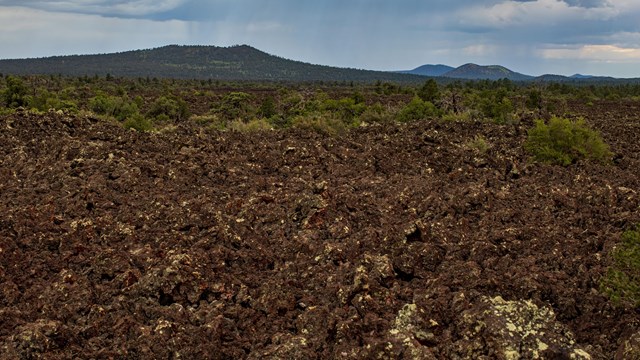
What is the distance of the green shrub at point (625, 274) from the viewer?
669 centimetres

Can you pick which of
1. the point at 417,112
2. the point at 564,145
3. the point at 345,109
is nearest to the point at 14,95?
the point at 345,109

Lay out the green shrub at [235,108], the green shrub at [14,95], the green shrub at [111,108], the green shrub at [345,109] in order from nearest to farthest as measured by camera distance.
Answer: the green shrub at [345,109] → the green shrub at [14,95] → the green shrub at [111,108] → the green shrub at [235,108]

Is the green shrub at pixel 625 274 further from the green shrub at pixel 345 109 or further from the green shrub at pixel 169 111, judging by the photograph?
the green shrub at pixel 169 111

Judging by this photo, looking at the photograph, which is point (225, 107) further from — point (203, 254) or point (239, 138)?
point (203, 254)

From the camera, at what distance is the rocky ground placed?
20.3 ft

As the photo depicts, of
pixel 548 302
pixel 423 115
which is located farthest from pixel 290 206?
pixel 423 115

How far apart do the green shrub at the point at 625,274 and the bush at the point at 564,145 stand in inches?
362

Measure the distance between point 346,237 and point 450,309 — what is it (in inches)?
102

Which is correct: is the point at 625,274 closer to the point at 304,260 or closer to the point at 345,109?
the point at 304,260

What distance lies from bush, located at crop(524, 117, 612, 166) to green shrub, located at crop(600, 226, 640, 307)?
918cm

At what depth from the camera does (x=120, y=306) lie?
22.6 feet

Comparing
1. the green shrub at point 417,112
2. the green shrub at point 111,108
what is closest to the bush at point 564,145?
the green shrub at point 417,112

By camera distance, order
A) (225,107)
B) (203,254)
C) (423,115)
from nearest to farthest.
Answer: (203,254) < (423,115) < (225,107)

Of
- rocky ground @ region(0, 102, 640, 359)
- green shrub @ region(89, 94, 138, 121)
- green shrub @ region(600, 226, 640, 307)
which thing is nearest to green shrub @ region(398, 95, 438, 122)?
rocky ground @ region(0, 102, 640, 359)
